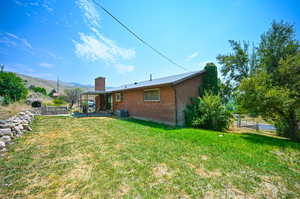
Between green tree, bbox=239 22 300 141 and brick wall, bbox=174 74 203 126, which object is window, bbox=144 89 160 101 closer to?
brick wall, bbox=174 74 203 126

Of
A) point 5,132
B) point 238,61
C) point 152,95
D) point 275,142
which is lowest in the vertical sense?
point 275,142

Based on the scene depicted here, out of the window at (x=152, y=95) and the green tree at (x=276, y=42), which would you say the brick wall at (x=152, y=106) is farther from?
the green tree at (x=276, y=42)

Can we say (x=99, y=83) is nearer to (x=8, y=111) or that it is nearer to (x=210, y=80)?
(x=8, y=111)

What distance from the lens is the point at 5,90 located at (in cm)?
1489

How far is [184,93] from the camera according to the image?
A: 28.5ft

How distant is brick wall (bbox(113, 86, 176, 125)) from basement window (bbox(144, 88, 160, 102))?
0.32 meters

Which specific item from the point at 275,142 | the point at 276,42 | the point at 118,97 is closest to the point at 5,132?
the point at 118,97

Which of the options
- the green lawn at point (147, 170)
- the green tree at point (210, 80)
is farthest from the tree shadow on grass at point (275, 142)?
the green tree at point (210, 80)

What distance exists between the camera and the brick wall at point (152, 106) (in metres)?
8.31

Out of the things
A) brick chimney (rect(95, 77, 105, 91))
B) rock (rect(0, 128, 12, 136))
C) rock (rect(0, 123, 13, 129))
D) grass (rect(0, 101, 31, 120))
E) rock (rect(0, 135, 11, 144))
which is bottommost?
rock (rect(0, 135, 11, 144))

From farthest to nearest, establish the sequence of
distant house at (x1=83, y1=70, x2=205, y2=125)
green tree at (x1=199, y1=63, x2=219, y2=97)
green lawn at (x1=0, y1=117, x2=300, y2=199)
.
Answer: green tree at (x1=199, y1=63, x2=219, y2=97), distant house at (x1=83, y1=70, x2=205, y2=125), green lawn at (x1=0, y1=117, x2=300, y2=199)

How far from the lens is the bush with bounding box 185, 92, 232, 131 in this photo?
7.68m

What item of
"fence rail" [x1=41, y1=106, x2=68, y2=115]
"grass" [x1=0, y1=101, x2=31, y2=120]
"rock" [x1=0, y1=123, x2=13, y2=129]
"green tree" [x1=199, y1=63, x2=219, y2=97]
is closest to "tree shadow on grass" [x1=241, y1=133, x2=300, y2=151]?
"green tree" [x1=199, y1=63, x2=219, y2=97]

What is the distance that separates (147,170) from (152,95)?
7199 millimetres
